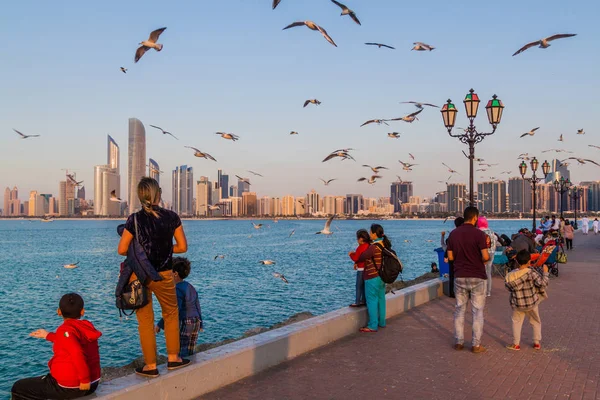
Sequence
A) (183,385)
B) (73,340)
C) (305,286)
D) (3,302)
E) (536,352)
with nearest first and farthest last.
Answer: (73,340), (183,385), (536,352), (3,302), (305,286)

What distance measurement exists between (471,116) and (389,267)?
7.42 m

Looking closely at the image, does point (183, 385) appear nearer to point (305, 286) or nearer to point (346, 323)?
point (346, 323)

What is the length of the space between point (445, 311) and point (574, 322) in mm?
2293

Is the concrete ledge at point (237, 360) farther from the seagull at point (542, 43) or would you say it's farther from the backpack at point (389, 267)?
the seagull at point (542, 43)

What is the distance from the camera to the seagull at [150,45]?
11656mm

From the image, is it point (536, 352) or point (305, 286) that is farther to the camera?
point (305, 286)

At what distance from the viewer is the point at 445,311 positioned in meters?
11.4

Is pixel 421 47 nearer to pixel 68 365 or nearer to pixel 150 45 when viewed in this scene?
pixel 150 45

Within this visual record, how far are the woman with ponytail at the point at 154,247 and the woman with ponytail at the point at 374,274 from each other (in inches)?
159

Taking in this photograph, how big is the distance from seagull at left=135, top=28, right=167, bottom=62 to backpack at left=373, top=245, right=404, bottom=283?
6404mm

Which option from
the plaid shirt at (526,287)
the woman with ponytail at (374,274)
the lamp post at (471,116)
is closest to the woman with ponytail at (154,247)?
the woman with ponytail at (374,274)

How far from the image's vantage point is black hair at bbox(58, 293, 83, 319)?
16.4 ft

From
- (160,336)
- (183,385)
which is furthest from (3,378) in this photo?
(183,385)

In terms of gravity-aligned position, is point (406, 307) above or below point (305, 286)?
above
